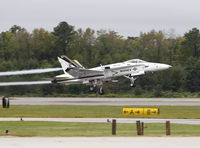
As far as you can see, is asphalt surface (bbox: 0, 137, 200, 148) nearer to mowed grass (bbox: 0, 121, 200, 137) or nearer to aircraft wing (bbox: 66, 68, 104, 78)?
mowed grass (bbox: 0, 121, 200, 137)

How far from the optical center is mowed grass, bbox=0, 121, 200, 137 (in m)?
21.9

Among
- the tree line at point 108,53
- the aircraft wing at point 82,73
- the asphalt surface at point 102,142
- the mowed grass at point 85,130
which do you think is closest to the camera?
the asphalt surface at point 102,142

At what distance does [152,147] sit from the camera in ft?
55.1

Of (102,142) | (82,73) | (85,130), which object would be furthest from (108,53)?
(102,142)

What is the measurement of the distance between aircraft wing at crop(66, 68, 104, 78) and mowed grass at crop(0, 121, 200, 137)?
24888mm

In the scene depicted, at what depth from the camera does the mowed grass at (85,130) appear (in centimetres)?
2186

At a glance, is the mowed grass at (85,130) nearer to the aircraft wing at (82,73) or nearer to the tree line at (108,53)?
the aircraft wing at (82,73)

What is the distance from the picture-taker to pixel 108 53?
303 feet

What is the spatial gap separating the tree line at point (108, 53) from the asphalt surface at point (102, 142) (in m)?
44.8

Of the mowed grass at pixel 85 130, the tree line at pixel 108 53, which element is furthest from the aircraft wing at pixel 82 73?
the mowed grass at pixel 85 130

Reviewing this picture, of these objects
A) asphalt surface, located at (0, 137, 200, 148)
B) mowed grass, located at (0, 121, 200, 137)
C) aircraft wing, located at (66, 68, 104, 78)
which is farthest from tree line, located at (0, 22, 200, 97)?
asphalt surface, located at (0, 137, 200, 148)

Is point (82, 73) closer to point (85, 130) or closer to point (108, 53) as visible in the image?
point (85, 130)

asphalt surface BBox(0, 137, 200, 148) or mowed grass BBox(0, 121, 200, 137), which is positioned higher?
asphalt surface BBox(0, 137, 200, 148)

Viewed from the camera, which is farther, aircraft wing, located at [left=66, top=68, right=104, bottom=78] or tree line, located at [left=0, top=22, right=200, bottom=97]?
tree line, located at [left=0, top=22, right=200, bottom=97]
